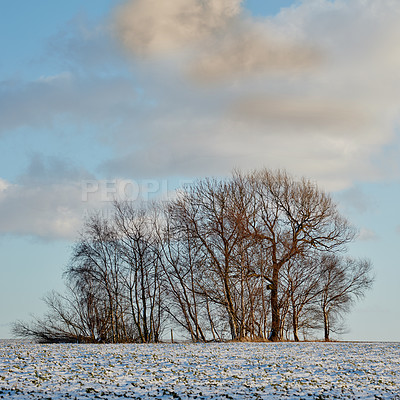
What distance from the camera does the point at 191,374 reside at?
1903 cm

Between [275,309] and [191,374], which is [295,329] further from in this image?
[191,374]

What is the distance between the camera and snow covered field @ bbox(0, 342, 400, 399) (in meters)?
16.4

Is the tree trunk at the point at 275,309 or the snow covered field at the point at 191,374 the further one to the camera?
the tree trunk at the point at 275,309

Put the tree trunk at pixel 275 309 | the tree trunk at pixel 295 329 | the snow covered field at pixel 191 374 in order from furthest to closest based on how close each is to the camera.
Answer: the tree trunk at pixel 295 329
the tree trunk at pixel 275 309
the snow covered field at pixel 191 374

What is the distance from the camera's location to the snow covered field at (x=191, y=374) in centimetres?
1639

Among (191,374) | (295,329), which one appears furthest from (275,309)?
(191,374)

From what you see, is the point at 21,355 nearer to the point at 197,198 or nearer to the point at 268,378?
the point at 268,378

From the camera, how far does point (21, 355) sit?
21.1 meters

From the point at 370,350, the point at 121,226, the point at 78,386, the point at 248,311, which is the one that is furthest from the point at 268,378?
the point at 121,226

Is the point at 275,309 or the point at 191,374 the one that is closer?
the point at 191,374

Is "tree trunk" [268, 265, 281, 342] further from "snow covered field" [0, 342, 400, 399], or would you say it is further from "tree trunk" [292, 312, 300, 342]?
"snow covered field" [0, 342, 400, 399]

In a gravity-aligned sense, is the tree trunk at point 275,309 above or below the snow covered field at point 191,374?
above

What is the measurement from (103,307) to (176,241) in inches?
273

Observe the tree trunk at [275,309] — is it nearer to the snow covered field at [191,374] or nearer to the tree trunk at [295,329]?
the tree trunk at [295,329]
